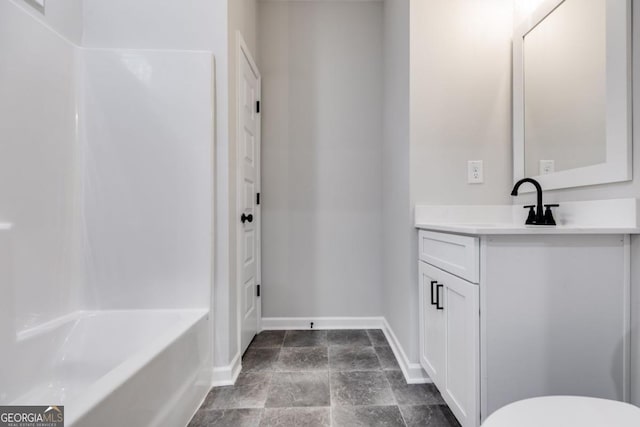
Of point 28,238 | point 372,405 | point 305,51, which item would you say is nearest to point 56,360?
point 28,238

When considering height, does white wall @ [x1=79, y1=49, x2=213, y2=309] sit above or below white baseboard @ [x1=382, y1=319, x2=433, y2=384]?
above

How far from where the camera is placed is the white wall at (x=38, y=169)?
120 centimetres

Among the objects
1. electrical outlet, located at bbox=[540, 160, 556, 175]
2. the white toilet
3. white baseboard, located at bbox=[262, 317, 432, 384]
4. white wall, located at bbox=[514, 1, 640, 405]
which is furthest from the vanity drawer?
white baseboard, located at bbox=[262, 317, 432, 384]

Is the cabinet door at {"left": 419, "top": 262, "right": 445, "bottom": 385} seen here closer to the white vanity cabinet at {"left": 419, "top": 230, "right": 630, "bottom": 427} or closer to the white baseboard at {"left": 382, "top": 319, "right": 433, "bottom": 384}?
the white baseboard at {"left": 382, "top": 319, "right": 433, "bottom": 384}

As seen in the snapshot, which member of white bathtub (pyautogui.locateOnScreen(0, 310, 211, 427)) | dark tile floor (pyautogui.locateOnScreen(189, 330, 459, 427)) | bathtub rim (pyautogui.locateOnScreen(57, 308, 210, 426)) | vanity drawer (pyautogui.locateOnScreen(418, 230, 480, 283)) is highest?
vanity drawer (pyautogui.locateOnScreen(418, 230, 480, 283))

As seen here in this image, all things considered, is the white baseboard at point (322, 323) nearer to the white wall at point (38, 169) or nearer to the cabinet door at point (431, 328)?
the cabinet door at point (431, 328)

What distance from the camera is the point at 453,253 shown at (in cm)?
122

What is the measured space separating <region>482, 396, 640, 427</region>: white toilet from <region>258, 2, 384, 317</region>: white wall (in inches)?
69.5

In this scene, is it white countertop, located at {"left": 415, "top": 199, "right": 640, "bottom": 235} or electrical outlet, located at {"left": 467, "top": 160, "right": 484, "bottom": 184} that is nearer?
white countertop, located at {"left": 415, "top": 199, "right": 640, "bottom": 235}

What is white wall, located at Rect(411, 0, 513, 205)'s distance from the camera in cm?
163

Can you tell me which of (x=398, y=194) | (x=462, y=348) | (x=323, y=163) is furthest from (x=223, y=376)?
(x=323, y=163)

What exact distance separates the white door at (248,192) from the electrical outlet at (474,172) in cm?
141

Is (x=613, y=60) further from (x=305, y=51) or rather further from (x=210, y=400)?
(x=210, y=400)

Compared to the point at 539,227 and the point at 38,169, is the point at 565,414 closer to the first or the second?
the point at 539,227
